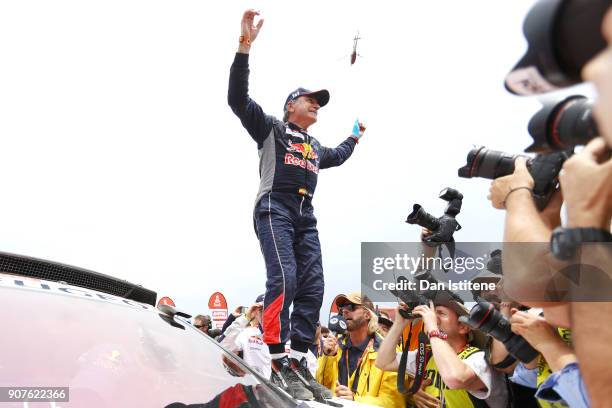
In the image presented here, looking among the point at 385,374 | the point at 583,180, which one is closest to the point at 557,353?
the point at 583,180

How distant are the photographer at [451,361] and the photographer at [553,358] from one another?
841 mm

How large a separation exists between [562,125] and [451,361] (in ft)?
6.72

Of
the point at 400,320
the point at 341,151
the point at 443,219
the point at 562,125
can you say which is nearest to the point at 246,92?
the point at 341,151

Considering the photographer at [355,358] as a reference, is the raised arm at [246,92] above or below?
above

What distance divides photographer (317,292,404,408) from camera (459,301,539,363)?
6.30 ft

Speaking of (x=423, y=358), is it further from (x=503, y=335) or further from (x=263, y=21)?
(x=263, y=21)

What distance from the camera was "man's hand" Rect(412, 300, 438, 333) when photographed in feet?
9.42

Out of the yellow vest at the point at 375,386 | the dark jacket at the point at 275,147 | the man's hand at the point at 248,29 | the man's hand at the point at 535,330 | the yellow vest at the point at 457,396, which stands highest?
the man's hand at the point at 248,29

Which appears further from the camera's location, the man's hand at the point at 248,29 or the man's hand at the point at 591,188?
the man's hand at the point at 248,29

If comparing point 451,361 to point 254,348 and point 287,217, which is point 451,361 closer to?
point 287,217

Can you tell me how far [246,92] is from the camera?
11.1 feet

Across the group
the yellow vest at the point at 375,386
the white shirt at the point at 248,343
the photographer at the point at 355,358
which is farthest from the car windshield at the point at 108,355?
the white shirt at the point at 248,343

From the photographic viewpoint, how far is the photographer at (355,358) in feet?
12.9

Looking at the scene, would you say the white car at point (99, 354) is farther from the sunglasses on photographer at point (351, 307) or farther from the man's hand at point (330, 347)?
the man's hand at point (330, 347)
